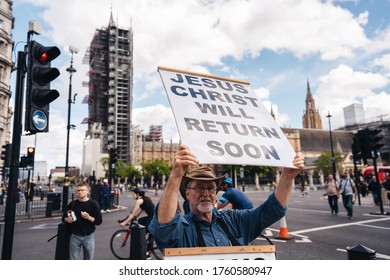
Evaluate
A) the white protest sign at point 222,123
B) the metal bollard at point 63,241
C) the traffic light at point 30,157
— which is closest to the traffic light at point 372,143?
the white protest sign at point 222,123

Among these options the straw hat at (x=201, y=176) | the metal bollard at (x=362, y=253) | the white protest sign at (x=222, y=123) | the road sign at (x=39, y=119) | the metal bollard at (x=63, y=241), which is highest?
the road sign at (x=39, y=119)

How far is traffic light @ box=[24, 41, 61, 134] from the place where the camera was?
4.34 metres

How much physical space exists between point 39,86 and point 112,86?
93565 millimetres

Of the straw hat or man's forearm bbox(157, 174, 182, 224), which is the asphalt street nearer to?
the straw hat

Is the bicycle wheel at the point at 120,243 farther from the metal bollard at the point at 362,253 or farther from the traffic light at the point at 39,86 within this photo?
the metal bollard at the point at 362,253

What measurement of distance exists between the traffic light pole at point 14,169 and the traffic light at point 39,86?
0.25 meters

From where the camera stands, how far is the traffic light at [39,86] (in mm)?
4337

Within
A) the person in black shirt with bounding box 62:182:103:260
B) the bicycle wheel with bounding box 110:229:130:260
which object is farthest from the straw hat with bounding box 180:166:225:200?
the bicycle wheel with bounding box 110:229:130:260

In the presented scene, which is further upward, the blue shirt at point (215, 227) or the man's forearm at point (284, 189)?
the man's forearm at point (284, 189)

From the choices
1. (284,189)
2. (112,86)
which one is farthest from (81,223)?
(112,86)

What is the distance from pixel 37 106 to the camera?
4391mm

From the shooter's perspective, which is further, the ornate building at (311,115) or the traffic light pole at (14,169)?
the ornate building at (311,115)

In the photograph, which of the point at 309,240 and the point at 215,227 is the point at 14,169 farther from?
the point at 309,240
